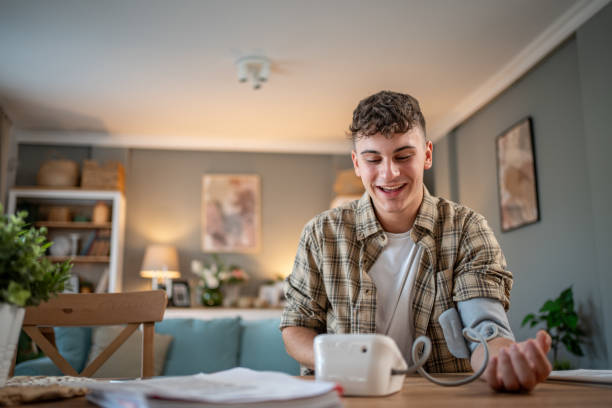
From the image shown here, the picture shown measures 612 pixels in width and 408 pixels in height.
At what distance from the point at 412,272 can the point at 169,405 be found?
84cm

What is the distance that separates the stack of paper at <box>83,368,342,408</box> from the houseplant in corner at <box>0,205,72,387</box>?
0.57ft

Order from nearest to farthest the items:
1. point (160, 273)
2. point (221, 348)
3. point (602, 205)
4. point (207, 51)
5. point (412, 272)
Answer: point (412, 272), point (602, 205), point (221, 348), point (207, 51), point (160, 273)

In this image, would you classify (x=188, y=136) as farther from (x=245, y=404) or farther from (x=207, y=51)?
(x=245, y=404)

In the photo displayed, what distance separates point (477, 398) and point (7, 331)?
68cm

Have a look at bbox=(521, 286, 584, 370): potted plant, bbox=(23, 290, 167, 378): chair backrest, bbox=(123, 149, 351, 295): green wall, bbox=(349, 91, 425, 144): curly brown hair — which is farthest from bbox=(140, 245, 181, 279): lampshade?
bbox=(349, 91, 425, 144): curly brown hair

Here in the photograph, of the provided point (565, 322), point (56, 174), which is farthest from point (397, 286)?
point (56, 174)

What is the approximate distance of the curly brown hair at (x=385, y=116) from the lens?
1.28 meters

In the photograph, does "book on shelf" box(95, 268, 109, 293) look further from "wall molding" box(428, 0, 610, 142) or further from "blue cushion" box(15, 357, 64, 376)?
"wall molding" box(428, 0, 610, 142)

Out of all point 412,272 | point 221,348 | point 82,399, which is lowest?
point 221,348

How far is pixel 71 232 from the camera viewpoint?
5.62 meters

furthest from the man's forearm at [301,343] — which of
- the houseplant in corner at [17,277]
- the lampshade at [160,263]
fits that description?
the lampshade at [160,263]

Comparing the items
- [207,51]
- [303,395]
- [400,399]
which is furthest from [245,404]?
[207,51]

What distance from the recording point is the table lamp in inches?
216

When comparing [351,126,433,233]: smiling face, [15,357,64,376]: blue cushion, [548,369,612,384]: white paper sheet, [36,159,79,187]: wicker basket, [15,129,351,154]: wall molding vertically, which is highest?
[15,129,351,154]: wall molding
